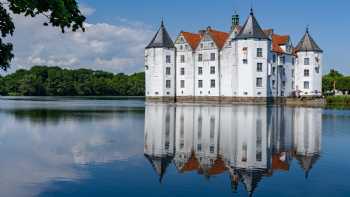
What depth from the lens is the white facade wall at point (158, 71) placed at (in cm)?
6375

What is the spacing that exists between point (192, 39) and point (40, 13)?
59951mm

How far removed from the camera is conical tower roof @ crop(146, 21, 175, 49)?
63.4 metres

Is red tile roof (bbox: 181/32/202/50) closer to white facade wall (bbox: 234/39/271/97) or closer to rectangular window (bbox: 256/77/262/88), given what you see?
white facade wall (bbox: 234/39/271/97)

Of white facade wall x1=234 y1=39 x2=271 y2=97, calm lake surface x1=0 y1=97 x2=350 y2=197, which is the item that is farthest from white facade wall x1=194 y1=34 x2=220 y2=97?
calm lake surface x1=0 y1=97 x2=350 y2=197

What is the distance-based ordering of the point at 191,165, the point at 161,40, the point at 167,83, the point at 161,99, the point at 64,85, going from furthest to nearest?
the point at 64,85 → the point at 167,83 → the point at 161,40 → the point at 161,99 → the point at 191,165

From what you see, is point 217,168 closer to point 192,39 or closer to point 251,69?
point 251,69

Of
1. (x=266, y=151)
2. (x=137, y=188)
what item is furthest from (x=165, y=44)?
(x=137, y=188)

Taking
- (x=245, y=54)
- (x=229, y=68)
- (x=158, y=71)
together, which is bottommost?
(x=158, y=71)

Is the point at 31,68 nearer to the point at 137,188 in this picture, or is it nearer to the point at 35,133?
the point at 35,133

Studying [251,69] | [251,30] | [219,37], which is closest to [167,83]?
[219,37]

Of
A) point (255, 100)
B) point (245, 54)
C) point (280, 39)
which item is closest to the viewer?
point (255, 100)

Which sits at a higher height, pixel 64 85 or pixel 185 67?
pixel 185 67

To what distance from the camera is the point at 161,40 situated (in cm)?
6362

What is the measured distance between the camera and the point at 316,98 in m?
58.1
